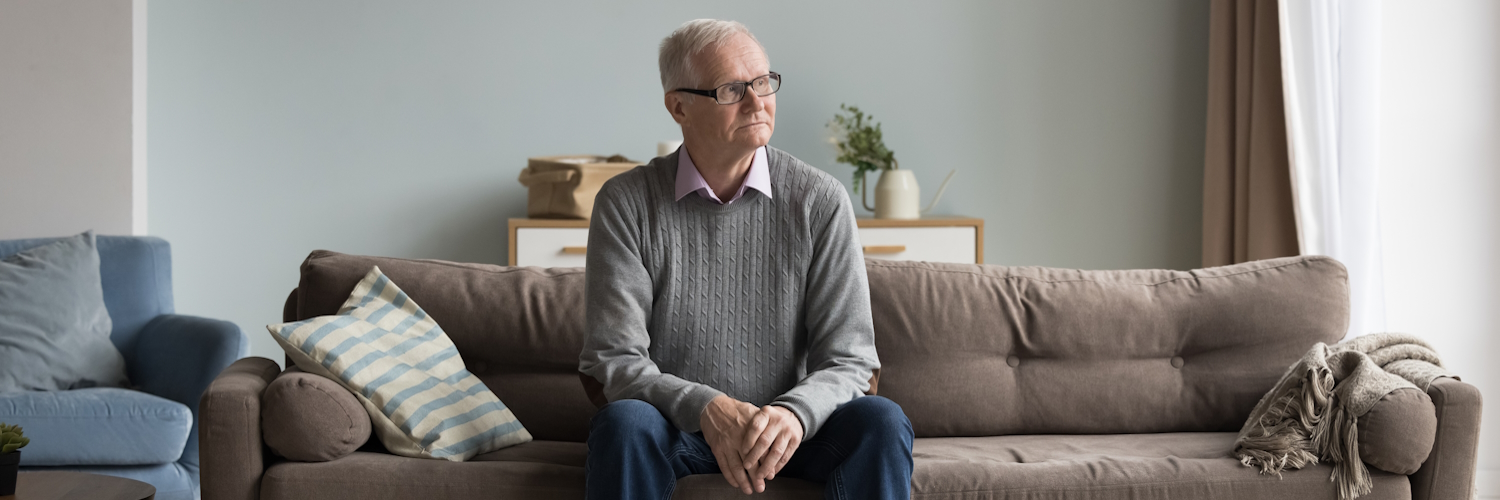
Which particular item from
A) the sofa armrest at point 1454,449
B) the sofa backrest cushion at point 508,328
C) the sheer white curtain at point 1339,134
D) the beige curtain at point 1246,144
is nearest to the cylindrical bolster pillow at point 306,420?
the sofa backrest cushion at point 508,328

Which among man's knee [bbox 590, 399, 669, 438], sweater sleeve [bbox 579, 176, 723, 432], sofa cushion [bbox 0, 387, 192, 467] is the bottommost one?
sofa cushion [bbox 0, 387, 192, 467]

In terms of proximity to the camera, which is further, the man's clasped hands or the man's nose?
the man's nose

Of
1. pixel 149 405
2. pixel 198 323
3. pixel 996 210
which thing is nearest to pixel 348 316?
pixel 149 405

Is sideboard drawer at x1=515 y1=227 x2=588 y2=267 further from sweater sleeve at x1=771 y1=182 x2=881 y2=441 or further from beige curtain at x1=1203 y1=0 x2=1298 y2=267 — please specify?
beige curtain at x1=1203 y1=0 x2=1298 y2=267

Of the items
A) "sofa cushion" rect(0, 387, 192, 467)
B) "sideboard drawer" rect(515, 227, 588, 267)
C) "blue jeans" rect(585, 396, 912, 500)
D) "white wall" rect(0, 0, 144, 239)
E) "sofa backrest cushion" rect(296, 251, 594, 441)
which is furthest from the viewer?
"sideboard drawer" rect(515, 227, 588, 267)

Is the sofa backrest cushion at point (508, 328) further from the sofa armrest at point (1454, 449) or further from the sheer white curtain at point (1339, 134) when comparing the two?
the sheer white curtain at point (1339, 134)

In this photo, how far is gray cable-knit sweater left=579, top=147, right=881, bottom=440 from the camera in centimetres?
168

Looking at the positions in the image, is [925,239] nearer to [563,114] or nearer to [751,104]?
[563,114]

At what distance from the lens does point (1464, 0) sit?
289 centimetres

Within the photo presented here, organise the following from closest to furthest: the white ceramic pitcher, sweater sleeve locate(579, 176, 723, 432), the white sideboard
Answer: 1. sweater sleeve locate(579, 176, 723, 432)
2. the white sideboard
3. the white ceramic pitcher

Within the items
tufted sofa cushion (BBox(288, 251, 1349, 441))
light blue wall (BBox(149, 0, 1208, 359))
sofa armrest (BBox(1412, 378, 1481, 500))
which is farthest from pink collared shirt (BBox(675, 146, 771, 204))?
light blue wall (BBox(149, 0, 1208, 359))

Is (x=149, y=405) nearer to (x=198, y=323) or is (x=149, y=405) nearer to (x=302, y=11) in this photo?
(x=198, y=323)

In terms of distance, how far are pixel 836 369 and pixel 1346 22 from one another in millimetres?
2229

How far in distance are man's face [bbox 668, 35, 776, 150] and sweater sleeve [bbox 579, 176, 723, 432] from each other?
7.8 inches
